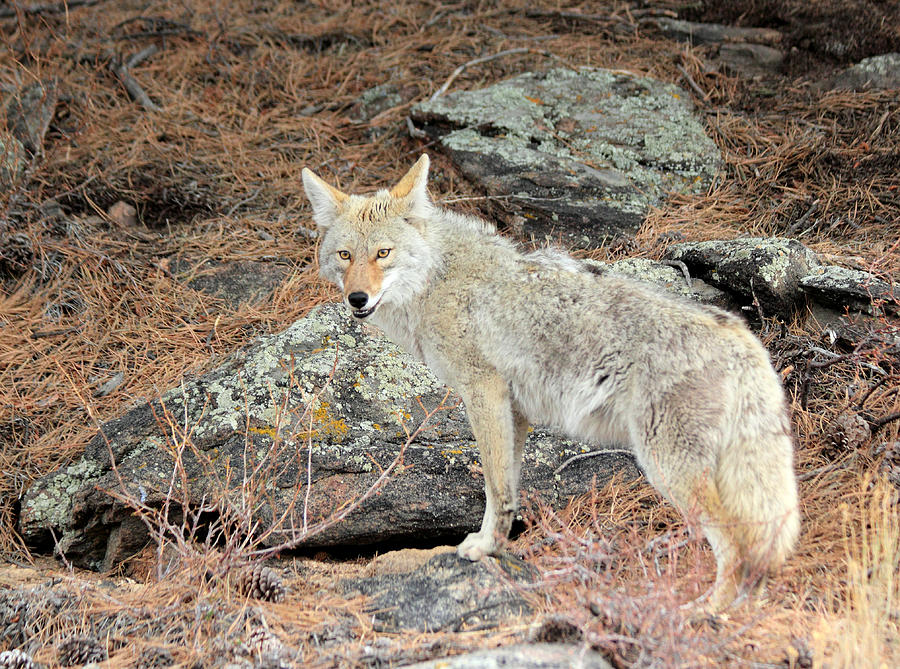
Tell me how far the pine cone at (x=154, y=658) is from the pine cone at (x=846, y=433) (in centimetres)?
421

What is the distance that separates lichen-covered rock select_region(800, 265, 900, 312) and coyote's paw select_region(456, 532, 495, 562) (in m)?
3.25

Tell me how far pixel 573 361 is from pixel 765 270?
2357mm

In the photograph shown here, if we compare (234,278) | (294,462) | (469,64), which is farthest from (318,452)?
(469,64)

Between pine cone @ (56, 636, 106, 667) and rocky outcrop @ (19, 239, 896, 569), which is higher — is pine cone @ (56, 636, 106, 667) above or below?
above

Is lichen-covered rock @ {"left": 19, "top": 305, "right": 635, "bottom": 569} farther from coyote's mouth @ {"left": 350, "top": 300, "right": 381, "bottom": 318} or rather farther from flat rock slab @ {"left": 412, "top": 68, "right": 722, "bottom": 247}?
flat rock slab @ {"left": 412, "top": 68, "right": 722, "bottom": 247}

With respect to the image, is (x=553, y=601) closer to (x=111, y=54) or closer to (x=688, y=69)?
(x=688, y=69)

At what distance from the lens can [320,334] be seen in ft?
18.9

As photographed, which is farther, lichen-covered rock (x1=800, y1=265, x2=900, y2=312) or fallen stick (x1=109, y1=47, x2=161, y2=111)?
fallen stick (x1=109, y1=47, x2=161, y2=111)

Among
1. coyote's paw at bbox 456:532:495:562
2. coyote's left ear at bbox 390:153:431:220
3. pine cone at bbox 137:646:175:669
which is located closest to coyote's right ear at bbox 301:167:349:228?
coyote's left ear at bbox 390:153:431:220

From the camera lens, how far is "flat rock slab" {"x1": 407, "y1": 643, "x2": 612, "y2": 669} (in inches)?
111

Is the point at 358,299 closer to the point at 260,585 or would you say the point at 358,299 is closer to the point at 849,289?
the point at 260,585

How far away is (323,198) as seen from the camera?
5195 mm

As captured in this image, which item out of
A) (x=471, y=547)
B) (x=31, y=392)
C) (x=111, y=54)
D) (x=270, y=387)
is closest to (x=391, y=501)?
(x=471, y=547)

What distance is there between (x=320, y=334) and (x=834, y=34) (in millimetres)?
7828
